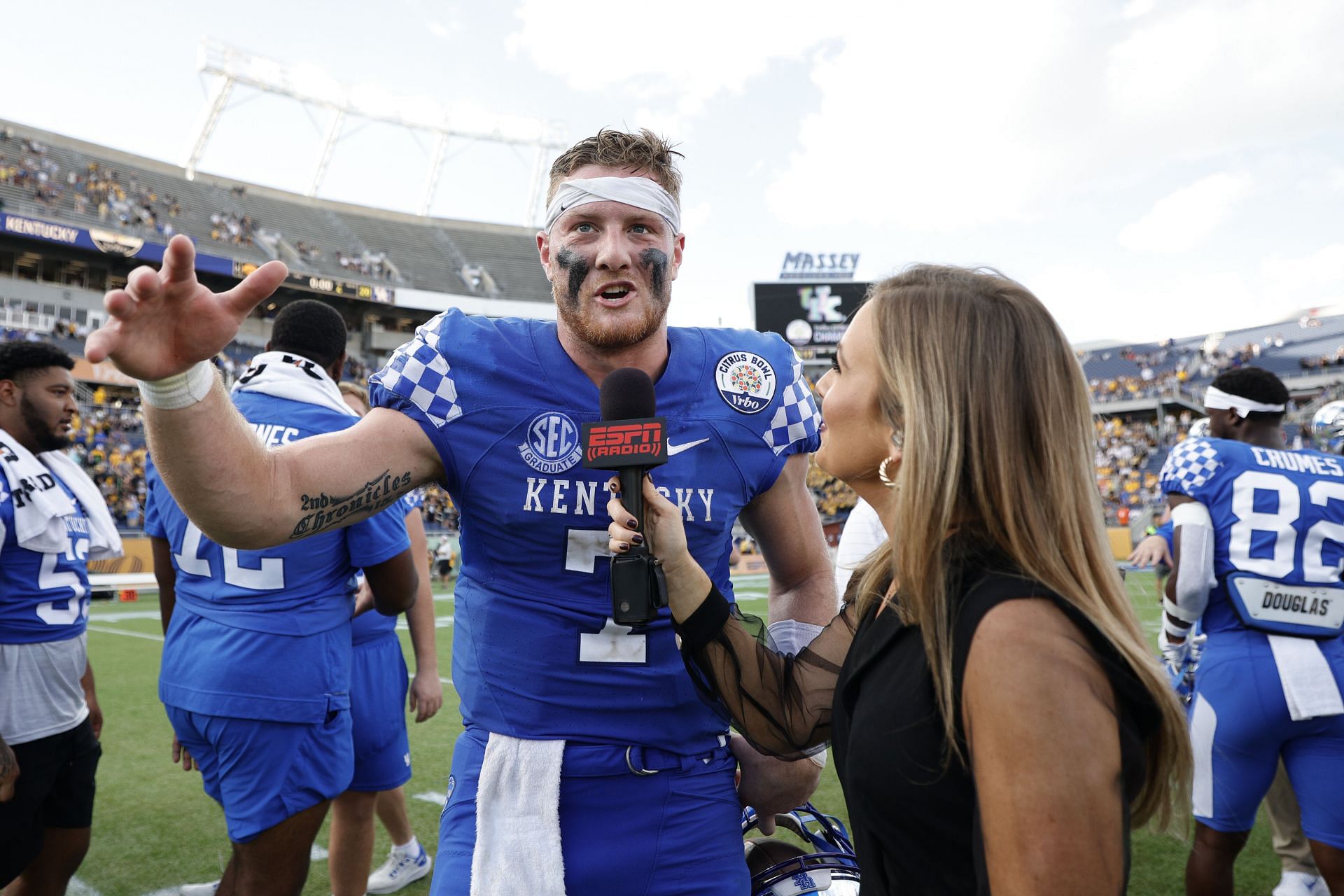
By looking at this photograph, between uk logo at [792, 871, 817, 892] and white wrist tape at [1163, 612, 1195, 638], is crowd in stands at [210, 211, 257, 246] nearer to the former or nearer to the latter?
white wrist tape at [1163, 612, 1195, 638]

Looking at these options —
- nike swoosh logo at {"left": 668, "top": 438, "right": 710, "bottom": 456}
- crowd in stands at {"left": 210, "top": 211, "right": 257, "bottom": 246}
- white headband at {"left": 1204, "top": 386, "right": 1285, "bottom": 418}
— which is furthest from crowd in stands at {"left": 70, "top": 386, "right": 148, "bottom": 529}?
nike swoosh logo at {"left": 668, "top": 438, "right": 710, "bottom": 456}

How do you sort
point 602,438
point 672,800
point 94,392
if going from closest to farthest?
point 602,438
point 672,800
point 94,392

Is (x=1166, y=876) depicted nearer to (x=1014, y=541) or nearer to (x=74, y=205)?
(x=1014, y=541)

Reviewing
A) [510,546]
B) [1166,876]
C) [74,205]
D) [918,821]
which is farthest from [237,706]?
[74,205]

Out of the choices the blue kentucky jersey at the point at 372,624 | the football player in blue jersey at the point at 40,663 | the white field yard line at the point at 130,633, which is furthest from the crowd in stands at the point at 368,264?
the football player in blue jersey at the point at 40,663

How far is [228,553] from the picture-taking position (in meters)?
3.22

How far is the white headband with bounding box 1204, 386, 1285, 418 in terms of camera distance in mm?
4148

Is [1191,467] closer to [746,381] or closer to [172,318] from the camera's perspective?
[746,381]

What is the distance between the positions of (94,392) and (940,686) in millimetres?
34528

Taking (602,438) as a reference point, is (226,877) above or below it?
below

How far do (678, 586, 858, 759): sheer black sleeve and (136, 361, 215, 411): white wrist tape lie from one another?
939 millimetres

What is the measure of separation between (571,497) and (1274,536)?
10.3ft

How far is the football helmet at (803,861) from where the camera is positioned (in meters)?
2.06

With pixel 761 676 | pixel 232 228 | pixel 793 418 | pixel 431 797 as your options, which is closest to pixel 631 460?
pixel 761 676
